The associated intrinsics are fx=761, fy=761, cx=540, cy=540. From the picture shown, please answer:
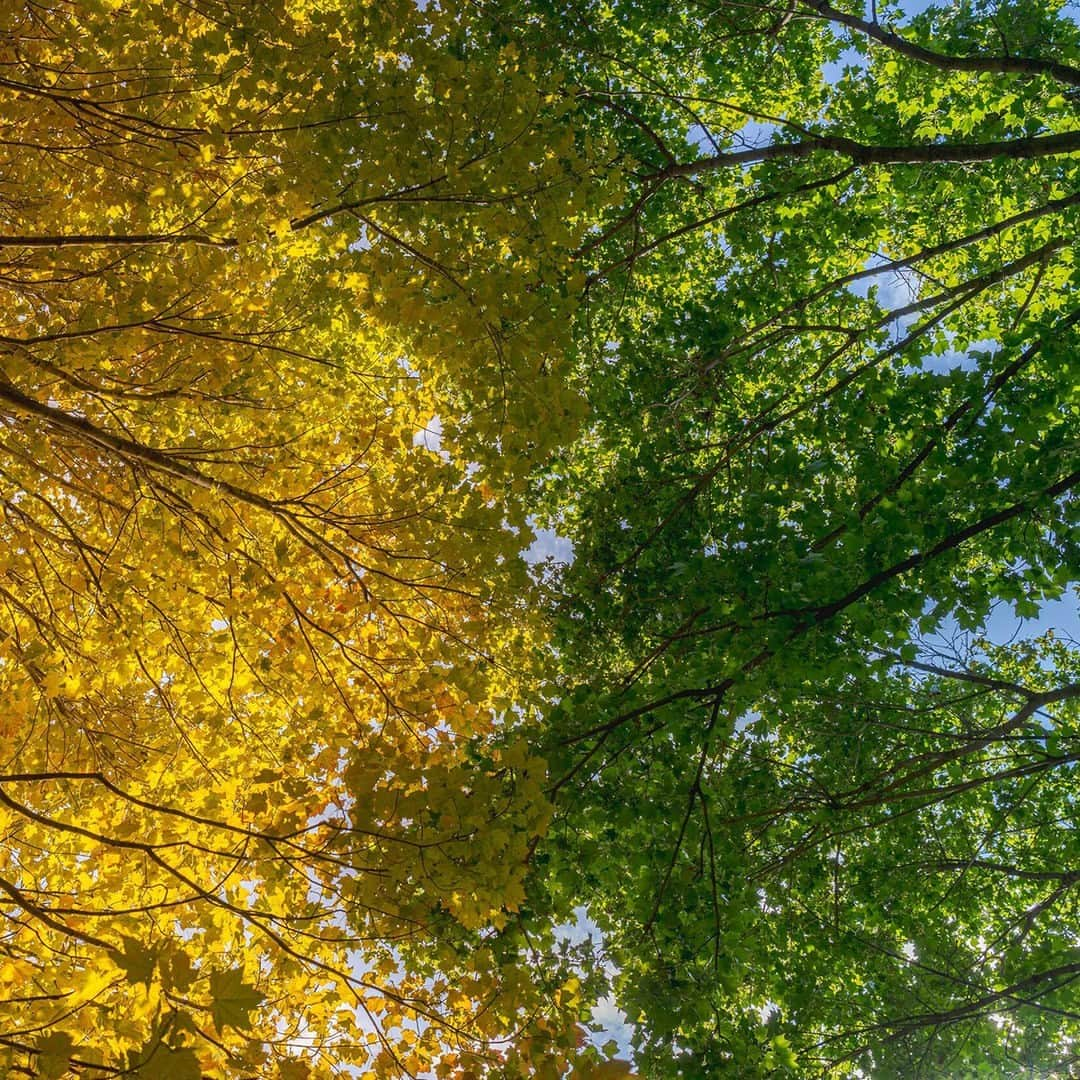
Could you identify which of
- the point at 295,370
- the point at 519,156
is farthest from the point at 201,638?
the point at 519,156

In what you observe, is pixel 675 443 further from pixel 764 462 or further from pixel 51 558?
pixel 51 558

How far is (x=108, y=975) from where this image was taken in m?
2.63

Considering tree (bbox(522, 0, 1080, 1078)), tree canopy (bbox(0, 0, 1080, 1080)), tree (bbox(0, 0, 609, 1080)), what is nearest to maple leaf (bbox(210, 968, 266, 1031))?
tree canopy (bbox(0, 0, 1080, 1080))

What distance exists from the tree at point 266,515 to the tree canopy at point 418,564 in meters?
0.03

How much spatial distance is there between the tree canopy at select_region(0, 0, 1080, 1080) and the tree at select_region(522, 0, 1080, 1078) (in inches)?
2.4

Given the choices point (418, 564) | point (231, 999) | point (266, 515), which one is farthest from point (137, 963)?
point (266, 515)

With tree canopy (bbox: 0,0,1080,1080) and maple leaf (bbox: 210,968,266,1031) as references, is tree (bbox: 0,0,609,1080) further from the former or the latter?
maple leaf (bbox: 210,968,266,1031)

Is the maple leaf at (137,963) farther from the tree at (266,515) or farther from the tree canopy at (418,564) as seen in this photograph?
the tree at (266,515)

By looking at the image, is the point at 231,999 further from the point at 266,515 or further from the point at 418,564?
the point at 266,515

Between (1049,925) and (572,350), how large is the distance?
25.0ft

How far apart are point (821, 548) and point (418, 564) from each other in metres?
2.48

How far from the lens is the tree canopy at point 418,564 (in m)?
3.24

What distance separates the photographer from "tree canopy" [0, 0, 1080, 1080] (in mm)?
3244

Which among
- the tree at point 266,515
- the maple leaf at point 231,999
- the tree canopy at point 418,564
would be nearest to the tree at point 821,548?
the tree canopy at point 418,564
